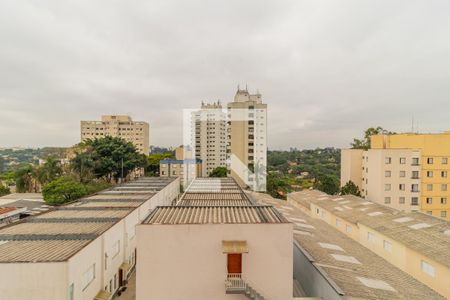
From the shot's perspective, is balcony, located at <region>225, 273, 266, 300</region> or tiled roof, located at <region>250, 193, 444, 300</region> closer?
balcony, located at <region>225, 273, 266, 300</region>

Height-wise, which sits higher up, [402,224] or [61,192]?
[61,192]

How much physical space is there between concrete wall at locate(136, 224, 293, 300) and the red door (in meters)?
0.12

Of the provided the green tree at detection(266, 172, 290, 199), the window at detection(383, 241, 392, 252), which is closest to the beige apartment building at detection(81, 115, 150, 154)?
the green tree at detection(266, 172, 290, 199)

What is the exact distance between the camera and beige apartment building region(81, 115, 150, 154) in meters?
83.9

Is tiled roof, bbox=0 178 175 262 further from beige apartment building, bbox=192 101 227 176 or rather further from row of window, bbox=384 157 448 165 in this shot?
beige apartment building, bbox=192 101 227 176

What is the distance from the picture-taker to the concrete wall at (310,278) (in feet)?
28.9

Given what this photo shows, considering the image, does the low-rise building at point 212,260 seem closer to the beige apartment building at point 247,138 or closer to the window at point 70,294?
the window at point 70,294

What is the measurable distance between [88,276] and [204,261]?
5.60 meters

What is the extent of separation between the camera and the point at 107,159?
40.6 meters

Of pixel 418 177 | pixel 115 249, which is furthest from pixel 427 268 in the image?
pixel 418 177

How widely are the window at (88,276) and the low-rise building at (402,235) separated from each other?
15143 mm

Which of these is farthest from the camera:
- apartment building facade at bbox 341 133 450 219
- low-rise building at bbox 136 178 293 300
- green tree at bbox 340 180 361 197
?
green tree at bbox 340 180 361 197

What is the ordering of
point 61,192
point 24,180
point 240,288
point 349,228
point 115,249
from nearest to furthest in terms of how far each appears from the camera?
point 240,288
point 115,249
point 349,228
point 61,192
point 24,180

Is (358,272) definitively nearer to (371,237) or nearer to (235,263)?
(235,263)
